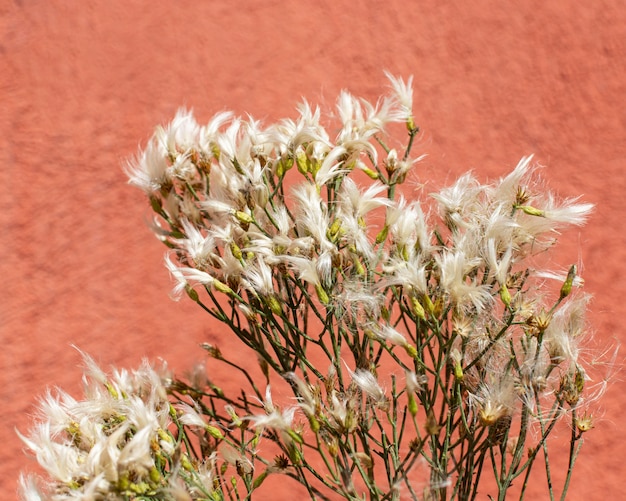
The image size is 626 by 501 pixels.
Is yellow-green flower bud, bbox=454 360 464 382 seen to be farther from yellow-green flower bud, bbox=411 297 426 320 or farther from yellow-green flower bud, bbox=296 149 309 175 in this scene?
yellow-green flower bud, bbox=296 149 309 175

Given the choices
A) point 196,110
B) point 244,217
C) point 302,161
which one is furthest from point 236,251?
point 196,110

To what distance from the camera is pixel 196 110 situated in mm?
2141

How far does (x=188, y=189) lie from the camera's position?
1.33 meters

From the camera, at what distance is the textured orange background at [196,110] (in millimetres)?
2049

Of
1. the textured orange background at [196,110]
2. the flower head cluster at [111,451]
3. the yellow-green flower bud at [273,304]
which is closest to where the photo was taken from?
the flower head cluster at [111,451]

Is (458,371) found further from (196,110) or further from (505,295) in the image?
(196,110)

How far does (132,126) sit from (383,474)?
1.00 meters

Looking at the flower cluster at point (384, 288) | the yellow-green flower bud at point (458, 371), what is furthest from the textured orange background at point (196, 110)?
the yellow-green flower bud at point (458, 371)

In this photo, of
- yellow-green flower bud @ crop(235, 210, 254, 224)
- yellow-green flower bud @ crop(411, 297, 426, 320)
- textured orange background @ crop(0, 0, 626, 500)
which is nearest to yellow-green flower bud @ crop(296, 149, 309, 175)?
yellow-green flower bud @ crop(235, 210, 254, 224)

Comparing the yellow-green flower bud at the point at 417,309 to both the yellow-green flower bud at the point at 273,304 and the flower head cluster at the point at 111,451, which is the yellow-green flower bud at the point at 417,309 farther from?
the flower head cluster at the point at 111,451

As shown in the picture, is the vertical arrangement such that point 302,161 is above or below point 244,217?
above

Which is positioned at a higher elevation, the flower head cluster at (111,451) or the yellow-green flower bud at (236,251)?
the yellow-green flower bud at (236,251)

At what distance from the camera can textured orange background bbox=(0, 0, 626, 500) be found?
2049 millimetres

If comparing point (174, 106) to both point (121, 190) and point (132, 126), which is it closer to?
point (132, 126)
